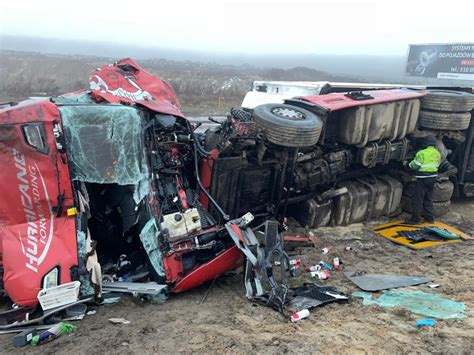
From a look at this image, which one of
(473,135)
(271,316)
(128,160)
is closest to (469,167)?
(473,135)

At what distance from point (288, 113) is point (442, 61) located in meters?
29.6

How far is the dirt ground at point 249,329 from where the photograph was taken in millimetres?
2979

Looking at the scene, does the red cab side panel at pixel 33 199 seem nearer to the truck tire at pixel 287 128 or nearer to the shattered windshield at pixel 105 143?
the shattered windshield at pixel 105 143

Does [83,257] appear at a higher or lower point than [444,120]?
lower

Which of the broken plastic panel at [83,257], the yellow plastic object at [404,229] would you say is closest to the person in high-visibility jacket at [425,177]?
the yellow plastic object at [404,229]

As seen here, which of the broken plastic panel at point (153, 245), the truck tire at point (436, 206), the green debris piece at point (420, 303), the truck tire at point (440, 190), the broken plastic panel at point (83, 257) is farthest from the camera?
the truck tire at point (436, 206)

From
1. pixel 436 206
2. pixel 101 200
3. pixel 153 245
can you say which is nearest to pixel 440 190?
pixel 436 206

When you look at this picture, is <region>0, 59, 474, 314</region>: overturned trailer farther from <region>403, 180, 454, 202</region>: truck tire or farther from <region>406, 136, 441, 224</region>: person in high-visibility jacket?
<region>403, 180, 454, 202</region>: truck tire

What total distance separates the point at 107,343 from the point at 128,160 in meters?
1.61

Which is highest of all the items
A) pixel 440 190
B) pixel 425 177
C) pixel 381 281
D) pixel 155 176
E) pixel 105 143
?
pixel 105 143

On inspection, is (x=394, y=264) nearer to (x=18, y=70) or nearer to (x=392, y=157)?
(x=392, y=157)

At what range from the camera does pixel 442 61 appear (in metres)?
30.4

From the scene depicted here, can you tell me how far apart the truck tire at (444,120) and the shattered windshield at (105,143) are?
4437 millimetres

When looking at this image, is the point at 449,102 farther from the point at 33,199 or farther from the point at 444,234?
the point at 33,199
